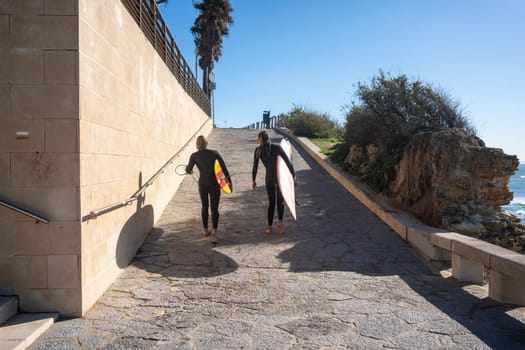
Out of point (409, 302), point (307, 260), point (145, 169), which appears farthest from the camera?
point (145, 169)

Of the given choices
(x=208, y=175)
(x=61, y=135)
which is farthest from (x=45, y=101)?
(x=208, y=175)

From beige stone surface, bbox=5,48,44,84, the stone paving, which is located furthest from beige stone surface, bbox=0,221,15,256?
beige stone surface, bbox=5,48,44,84

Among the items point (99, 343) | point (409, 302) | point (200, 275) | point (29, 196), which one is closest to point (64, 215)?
point (29, 196)

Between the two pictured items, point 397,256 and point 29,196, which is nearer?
point 29,196

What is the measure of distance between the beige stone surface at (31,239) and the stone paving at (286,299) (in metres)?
0.68

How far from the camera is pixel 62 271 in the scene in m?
3.60

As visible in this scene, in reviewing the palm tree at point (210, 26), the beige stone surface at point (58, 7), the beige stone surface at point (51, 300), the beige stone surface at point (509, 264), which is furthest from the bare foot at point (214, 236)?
the palm tree at point (210, 26)

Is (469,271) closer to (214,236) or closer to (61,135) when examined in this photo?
(214,236)

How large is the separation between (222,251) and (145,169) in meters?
1.77

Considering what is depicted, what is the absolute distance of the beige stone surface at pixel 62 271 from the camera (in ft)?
11.8

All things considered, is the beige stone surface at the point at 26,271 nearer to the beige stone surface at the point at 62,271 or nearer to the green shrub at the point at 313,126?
the beige stone surface at the point at 62,271

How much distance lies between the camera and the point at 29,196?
3578 mm

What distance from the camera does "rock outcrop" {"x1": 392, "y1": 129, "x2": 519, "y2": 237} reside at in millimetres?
6582

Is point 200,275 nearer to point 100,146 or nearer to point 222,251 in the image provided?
point 222,251
